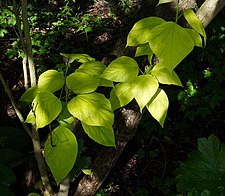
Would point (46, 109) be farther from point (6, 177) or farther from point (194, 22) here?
point (6, 177)

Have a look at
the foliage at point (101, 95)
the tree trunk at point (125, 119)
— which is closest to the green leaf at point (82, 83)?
the foliage at point (101, 95)

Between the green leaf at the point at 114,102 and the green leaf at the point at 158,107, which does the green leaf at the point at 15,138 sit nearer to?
the green leaf at the point at 114,102

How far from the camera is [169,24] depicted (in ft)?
3.00

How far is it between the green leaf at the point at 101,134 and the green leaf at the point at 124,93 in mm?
96

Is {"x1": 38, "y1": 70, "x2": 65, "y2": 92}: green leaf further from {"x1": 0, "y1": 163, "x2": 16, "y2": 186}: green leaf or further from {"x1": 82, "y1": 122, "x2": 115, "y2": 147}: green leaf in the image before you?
{"x1": 0, "y1": 163, "x2": 16, "y2": 186}: green leaf

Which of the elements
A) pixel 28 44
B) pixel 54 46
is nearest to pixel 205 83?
pixel 54 46

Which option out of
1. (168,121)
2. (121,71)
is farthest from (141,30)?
(168,121)

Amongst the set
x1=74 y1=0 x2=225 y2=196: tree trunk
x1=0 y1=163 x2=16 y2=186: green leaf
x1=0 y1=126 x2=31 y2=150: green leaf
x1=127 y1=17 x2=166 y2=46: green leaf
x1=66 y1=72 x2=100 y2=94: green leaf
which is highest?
x1=127 y1=17 x2=166 y2=46: green leaf

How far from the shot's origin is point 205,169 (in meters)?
2.04

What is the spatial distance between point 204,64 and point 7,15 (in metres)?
2.88

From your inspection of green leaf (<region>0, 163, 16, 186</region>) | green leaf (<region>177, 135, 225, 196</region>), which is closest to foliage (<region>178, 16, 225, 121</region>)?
green leaf (<region>177, 135, 225, 196</region>)

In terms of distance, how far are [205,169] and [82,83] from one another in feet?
4.04

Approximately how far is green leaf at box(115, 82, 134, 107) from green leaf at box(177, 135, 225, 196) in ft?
3.44

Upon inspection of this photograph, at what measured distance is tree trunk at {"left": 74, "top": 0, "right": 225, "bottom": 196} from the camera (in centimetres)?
146
